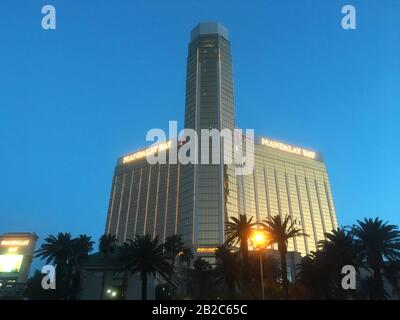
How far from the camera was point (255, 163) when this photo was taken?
192625 millimetres

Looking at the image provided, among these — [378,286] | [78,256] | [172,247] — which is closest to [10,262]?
[78,256]

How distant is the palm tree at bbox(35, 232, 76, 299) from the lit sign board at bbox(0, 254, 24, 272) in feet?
212

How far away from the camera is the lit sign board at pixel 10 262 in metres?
125

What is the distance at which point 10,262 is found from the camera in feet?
420

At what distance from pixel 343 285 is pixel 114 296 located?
46456 mm

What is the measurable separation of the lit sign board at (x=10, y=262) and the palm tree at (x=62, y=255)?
6451 centimetres

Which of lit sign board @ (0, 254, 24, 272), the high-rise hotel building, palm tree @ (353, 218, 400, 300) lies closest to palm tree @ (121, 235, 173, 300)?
palm tree @ (353, 218, 400, 300)

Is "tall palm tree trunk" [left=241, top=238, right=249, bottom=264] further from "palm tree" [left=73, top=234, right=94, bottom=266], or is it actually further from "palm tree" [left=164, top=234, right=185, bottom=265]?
"palm tree" [left=73, top=234, right=94, bottom=266]

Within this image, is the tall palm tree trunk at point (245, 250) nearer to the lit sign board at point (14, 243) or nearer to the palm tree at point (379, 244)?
the palm tree at point (379, 244)

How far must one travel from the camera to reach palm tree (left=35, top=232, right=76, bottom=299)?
71812 mm

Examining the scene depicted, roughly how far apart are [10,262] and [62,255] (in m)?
71.3

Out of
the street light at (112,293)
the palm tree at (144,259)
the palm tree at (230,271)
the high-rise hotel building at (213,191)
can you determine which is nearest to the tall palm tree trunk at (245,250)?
the palm tree at (230,271)
